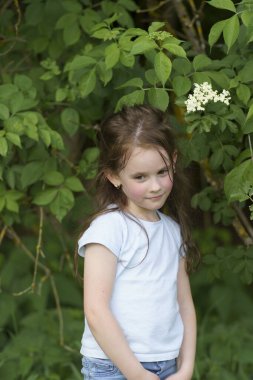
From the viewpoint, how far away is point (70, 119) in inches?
148

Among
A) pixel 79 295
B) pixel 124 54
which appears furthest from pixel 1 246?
pixel 124 54

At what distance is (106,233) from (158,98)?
611mm

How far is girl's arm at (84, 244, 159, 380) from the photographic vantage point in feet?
9.04

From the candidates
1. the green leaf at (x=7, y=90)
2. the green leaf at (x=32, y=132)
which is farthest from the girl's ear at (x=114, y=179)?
the green leaf at (x=7, y=90)

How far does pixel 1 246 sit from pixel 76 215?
59.8 inches

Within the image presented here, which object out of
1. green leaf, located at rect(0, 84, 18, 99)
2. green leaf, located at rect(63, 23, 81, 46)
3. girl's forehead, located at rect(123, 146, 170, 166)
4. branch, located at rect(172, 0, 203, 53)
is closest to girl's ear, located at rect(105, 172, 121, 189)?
girl's forehead, located at rect(123, 146, 170, 166)

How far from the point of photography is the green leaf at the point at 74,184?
3.71 m

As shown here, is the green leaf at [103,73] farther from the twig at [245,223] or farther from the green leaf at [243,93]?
the twig at [245,223]

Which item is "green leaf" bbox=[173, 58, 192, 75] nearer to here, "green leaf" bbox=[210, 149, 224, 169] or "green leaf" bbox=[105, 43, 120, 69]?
"green leaf" bbox=[105, 43, 120, 69]

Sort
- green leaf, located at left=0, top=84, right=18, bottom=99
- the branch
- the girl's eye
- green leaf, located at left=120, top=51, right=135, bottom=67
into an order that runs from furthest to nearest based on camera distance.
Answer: the branch
green leaf, located at left=0, top=84, right=18, bottom=99
green leaf, located at left=120, top=51, right=135, bottom=67
the girl's eye

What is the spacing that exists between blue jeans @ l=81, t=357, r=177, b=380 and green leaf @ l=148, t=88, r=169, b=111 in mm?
883

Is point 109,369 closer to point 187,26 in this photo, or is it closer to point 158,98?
point 158,98

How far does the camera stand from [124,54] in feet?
10.8

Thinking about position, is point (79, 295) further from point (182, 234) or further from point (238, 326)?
point (182, 234)
